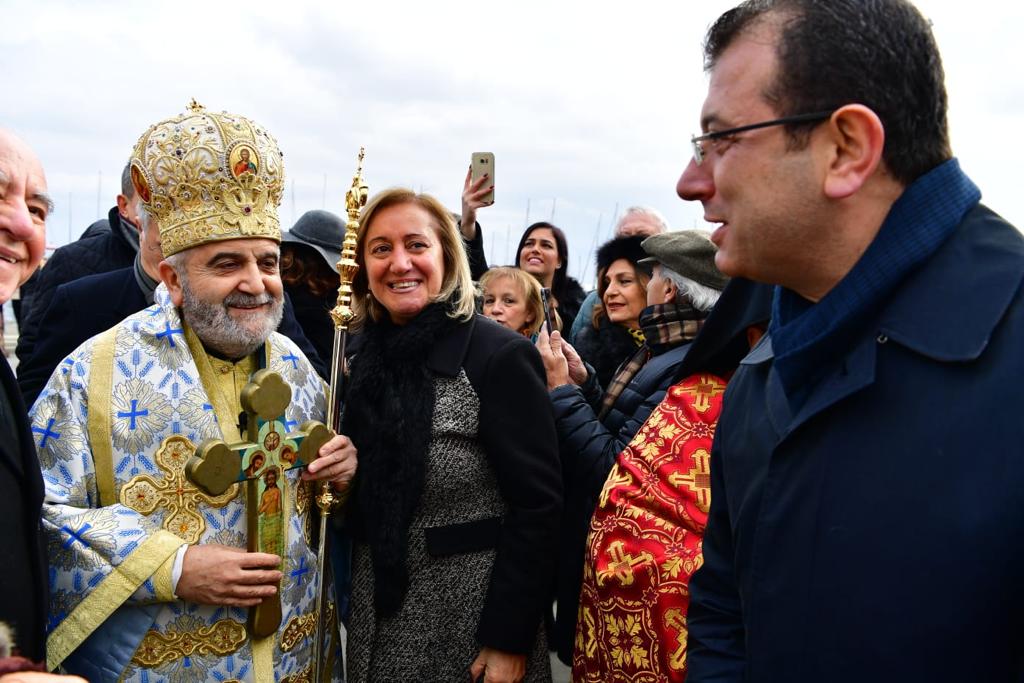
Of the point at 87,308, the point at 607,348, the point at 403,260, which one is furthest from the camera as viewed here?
the point at 607,348

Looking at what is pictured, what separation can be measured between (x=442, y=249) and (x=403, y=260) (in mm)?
184

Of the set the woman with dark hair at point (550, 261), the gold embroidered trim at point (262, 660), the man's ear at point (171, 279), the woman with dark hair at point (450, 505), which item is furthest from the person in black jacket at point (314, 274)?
the gold embroidered trim at point (262, 660)

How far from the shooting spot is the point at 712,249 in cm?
270

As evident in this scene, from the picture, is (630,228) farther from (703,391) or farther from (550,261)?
(703,391)

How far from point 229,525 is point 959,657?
1864mm

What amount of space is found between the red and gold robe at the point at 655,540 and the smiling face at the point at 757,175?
82cm

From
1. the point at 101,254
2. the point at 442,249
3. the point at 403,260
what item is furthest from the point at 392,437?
the point at 101,254

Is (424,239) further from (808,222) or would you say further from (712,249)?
(808,222)

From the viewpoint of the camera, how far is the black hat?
163 inches

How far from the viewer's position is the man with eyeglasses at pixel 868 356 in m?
1.10

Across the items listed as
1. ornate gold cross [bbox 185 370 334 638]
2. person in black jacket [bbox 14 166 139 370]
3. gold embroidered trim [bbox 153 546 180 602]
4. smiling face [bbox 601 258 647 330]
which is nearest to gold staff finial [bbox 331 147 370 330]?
ornate gold cross [bbox 185 370 334 638]

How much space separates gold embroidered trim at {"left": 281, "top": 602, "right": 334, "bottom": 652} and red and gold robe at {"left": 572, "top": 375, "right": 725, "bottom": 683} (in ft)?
2.85

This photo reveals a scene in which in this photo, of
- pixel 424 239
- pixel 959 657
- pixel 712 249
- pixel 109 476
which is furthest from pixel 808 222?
pixel 109 476

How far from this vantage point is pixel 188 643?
221cm
